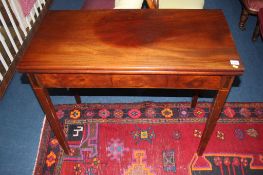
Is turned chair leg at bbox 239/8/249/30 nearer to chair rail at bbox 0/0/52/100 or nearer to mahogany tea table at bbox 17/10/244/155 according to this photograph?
mahogany tea table at bbox 17/10/244/155

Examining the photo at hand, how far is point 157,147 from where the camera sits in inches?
89.5

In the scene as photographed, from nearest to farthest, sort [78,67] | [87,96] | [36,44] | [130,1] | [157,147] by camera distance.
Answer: [78,67] < [36,44] < [130,1] < [157,147] < [87,96]

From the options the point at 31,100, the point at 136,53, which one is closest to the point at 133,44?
the point at 136,53

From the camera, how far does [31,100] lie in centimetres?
272

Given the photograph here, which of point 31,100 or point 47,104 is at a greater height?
point 47,104

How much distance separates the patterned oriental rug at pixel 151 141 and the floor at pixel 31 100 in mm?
100

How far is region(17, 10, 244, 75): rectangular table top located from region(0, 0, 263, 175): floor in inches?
41.3

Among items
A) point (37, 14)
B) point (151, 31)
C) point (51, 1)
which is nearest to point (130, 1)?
point (151, 31)

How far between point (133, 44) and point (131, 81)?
0.75 feet

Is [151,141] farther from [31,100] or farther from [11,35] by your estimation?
[11,35]

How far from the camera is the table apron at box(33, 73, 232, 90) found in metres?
1.49

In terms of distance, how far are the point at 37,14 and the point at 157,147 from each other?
2506 mm

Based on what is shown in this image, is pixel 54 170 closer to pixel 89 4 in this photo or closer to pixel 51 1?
pixel 89 4

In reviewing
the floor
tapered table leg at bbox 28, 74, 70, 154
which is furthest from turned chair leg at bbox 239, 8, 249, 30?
tapered table leg at bbox 28, 74, 70, 154
